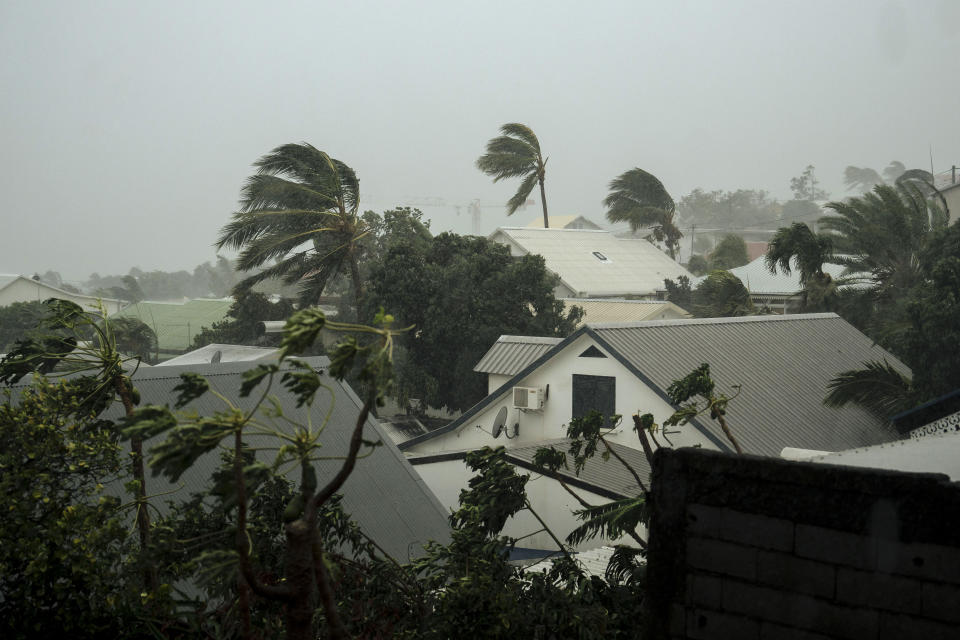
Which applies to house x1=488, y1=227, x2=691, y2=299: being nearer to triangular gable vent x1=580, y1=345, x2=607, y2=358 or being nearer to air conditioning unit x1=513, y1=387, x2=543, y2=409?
air conditioning unit x1=513, y1=387, x2=543, y2=409

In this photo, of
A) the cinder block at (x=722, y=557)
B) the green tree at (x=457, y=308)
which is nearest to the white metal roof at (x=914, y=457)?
the cinder block at (x=722, y=557)

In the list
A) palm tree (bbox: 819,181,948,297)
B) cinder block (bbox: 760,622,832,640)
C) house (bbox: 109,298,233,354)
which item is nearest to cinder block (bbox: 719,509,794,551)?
cinder block (bbox: 760,622,832,640)

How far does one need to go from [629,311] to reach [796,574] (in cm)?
2788

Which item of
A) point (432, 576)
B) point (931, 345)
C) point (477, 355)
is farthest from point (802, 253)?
point (432, 576)

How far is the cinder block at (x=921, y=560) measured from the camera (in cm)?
355

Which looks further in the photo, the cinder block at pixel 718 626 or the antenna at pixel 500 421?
the antenna at pixel 500 421

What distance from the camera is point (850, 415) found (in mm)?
17000

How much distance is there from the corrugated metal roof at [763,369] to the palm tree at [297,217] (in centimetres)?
1173

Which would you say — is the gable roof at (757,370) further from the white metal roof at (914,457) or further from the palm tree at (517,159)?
the palm tree at (517,159)

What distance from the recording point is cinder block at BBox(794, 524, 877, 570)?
12.1ft

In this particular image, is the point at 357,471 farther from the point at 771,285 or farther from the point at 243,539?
the point at 771,285

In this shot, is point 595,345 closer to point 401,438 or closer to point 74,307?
point 401,438

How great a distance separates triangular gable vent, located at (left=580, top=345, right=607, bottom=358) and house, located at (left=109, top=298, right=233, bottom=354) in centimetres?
2273

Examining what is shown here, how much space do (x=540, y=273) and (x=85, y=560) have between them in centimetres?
2236
